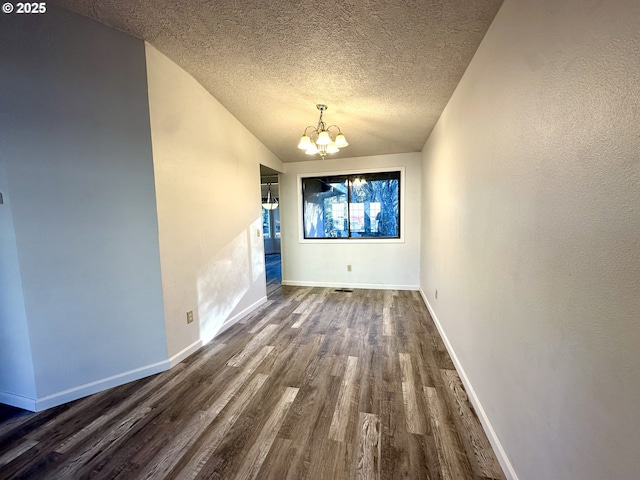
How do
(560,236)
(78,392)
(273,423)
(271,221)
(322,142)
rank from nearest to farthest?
(560,236) → (273,423) → (78,392) → (322,142) → (271,221)

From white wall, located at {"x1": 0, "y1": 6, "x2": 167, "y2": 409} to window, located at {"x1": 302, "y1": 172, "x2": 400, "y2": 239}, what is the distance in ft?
10.2

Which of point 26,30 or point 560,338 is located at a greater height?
point 26,30

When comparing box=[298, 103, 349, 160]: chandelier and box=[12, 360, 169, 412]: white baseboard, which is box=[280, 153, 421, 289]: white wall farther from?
box=[12, 360, 169, 412]: white baseboard

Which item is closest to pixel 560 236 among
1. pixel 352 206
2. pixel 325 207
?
pixel 352 206

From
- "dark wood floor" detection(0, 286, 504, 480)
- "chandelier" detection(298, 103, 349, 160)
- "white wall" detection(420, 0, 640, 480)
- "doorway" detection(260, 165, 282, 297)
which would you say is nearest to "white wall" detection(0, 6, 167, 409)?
"dark wood floor" detection(0, 286, 504, 480)

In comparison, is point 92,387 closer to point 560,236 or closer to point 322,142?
point 322,142

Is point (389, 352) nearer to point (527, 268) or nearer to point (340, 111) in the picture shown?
point (527, 268)

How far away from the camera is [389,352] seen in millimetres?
2463

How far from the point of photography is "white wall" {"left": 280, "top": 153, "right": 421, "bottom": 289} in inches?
173

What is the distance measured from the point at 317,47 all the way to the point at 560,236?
201 centimetres

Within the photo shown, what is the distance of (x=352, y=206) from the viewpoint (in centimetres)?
474

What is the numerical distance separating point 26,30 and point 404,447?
344 cm

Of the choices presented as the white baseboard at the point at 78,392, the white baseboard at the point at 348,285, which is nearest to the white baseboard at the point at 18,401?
the white baseboard at the point at 78,392

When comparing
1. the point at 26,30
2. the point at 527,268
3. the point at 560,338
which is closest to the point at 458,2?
the point at 527,268
